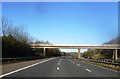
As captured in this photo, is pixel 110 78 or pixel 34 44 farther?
pixel 34 44

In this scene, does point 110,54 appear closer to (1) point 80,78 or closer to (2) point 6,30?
(2) point 6,30

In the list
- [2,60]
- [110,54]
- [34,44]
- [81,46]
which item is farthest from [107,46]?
[2,60]

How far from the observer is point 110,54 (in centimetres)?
13312

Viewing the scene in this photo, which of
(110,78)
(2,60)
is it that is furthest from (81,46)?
(110,78)

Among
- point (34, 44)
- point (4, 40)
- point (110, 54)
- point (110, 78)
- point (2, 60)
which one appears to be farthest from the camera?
point (110, 54)

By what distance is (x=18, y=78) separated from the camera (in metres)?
17.2

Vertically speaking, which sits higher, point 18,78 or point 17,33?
point 17,33

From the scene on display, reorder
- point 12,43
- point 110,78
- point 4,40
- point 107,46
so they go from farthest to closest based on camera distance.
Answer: point 107,46 → point 12,43 → point 4,40 → point 110,78

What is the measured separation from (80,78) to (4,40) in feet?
179

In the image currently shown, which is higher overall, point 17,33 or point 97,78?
point 17,33

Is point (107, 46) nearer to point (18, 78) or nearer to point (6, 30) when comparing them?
point (6, 30)

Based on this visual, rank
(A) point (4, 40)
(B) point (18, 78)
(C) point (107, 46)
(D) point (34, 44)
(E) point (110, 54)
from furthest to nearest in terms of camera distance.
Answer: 1. (E) point (110, 54)
2. (D) point (34, 44)
3. (C) point (107, 46)
4. (A) point (4, 40)
5. (B) point (18, 78)

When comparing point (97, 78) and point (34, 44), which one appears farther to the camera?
point (34, 44)

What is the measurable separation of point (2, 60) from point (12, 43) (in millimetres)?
37544
